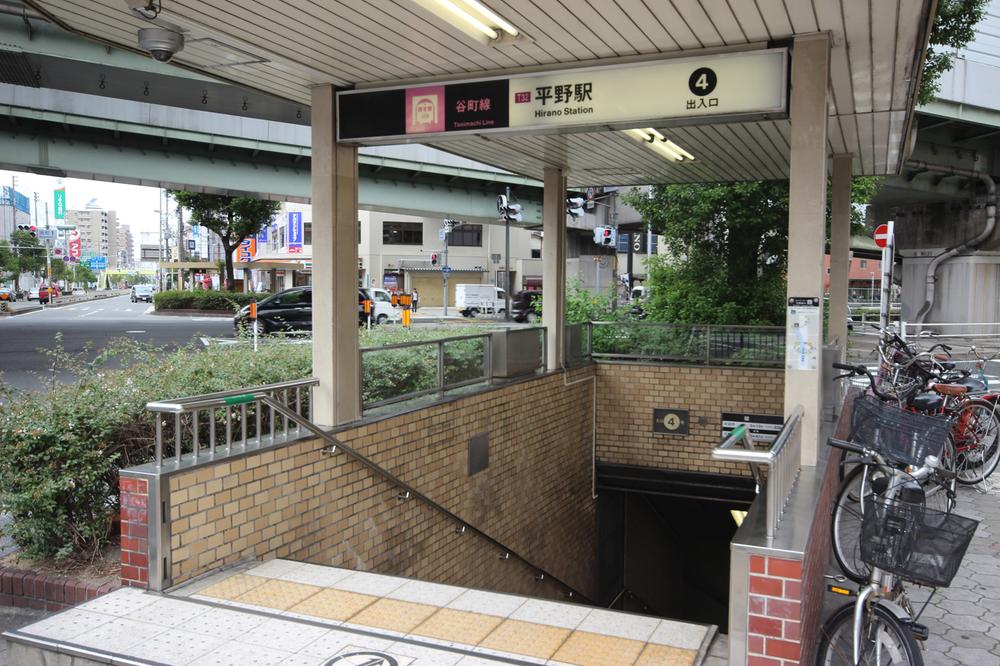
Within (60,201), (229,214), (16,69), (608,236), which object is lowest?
(608,236)

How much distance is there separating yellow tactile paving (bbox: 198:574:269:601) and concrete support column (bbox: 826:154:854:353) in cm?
735

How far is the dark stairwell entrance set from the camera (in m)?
10.7

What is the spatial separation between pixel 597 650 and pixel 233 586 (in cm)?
203

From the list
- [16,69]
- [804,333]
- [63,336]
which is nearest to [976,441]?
[804,333]

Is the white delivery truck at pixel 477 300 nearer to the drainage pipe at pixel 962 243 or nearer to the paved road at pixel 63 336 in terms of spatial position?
the paved road at pixel 63 336

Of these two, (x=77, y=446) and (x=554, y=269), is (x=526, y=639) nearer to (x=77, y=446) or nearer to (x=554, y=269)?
A: (x=77, y=446)

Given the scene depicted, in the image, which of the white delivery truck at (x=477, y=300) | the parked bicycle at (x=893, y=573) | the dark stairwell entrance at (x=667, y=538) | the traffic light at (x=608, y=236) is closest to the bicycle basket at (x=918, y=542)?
the parked bicycle at (x=893, y=573)

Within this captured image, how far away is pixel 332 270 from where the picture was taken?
5.96 metres

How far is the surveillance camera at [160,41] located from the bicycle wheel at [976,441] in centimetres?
747

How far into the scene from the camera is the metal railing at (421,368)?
6434 millimetres

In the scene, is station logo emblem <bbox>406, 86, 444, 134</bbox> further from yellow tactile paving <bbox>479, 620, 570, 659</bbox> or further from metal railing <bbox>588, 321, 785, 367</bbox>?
metal railing <bbox>588, 321, 785, 367</bbox>

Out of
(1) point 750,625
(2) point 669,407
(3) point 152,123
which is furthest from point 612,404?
(3) point 152,123

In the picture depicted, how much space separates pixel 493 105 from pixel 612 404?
601 cm

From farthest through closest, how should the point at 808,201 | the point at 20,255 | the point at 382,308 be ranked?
the point at 20,255 → the point at 382,308 → the point at 808,201
